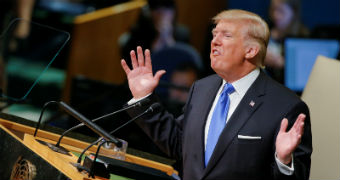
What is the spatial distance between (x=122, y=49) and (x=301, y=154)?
12.5 feet

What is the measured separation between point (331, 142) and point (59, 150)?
55.7 inches

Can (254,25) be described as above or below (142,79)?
above

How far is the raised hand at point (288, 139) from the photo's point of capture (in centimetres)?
231

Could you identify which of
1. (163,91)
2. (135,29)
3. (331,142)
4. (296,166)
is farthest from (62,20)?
(296,166)

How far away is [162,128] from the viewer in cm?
281

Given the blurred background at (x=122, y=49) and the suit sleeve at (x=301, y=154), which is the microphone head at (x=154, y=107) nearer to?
the suit sleeve at (x=301, y=154)

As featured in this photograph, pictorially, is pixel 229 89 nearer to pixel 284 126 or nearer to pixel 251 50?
pixel 251 50

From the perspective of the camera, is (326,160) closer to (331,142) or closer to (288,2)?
(331,142)

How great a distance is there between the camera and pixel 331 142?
10.2 ft

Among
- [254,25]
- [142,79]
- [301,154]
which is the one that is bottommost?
[301,154]

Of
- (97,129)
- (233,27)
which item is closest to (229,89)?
(233,27)

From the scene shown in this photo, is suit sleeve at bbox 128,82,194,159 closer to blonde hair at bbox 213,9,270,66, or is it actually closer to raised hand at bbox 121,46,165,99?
raised hand at bbox 121,46,165,99

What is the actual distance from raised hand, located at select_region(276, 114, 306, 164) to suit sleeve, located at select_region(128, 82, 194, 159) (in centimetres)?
62

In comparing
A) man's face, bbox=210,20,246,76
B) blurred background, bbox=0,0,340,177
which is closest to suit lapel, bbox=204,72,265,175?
man's face, bbox=210,20,246,76
